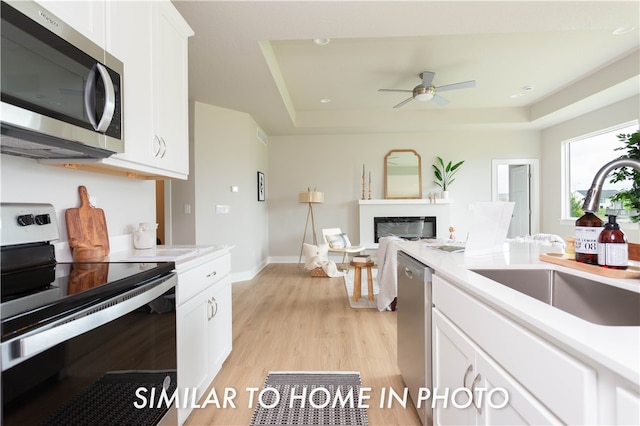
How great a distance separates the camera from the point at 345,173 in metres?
6.33

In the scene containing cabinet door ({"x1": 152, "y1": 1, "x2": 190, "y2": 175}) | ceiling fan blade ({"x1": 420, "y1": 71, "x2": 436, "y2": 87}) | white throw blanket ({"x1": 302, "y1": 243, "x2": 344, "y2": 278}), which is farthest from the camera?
white throw blanket ({"x1": 302, "y1": 243, "x2": 344, "y2": 278})

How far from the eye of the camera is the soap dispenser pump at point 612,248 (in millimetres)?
969

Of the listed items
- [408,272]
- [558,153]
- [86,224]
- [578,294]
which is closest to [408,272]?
[408,272]

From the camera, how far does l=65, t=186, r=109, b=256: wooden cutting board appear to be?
4.78ft

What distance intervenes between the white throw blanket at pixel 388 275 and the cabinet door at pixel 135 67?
7.63ft

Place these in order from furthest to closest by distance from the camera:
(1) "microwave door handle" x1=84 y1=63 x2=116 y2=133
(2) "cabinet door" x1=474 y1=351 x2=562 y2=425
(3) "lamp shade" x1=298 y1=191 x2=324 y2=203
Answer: (3) "lamp shade" x1=298 y1=191 x2=324 y2=203
(1) "microwave door handle" x1=84 y1=63 x2=116 y2=133
(2) "cabinet door" x1=474 y1=351 x2=562 y2=425

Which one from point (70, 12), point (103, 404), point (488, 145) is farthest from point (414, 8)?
point (488, 145)

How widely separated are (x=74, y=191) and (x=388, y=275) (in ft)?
8.74

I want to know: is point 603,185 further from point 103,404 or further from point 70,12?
point 70,12

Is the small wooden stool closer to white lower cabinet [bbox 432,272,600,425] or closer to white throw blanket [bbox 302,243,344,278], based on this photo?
white throw blanket [bbox 302,243,344,278]

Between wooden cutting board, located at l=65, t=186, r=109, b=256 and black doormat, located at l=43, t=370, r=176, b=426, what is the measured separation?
0.75 meters

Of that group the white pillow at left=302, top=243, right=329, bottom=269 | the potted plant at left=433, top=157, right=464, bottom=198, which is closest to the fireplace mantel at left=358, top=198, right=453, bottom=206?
the potted plant at left=433, top=157, right=464, bottom=198

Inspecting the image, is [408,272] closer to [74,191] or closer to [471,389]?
[471,389]

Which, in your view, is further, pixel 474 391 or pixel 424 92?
pixel 424 92
